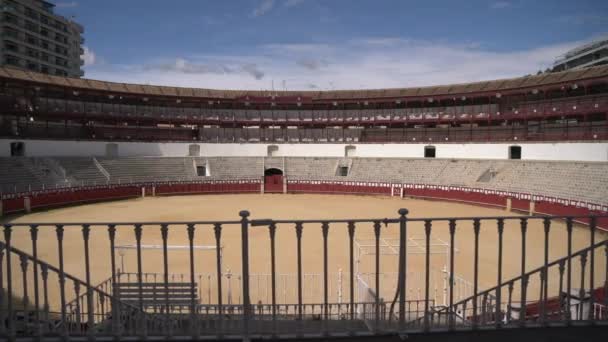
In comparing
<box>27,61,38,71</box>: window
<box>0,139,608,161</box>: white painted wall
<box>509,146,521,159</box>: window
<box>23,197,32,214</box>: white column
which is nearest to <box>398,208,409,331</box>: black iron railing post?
<box>23,197,32,214</box>: white column

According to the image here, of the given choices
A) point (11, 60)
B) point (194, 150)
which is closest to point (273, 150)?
point (194, 150)

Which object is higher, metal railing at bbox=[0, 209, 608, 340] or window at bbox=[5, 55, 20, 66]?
window at bbox=[5, 55, 20, 66]

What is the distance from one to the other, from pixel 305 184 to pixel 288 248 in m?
21.0

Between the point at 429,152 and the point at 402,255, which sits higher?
the point at 429,152

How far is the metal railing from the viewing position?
13.8ft

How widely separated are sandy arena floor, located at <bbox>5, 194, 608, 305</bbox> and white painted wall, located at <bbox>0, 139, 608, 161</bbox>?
9.59 metres

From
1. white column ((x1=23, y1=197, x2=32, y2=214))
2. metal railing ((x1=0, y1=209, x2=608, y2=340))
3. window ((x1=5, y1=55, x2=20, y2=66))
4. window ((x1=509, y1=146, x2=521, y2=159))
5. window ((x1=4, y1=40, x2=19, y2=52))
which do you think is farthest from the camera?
window ((x1=5, y1=55, x2=20, y2=66))

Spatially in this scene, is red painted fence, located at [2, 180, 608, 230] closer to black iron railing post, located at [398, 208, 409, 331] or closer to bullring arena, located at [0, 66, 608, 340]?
bullring arena, located at [0, 66, 608, 340]

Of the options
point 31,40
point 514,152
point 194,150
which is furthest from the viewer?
point 31,40

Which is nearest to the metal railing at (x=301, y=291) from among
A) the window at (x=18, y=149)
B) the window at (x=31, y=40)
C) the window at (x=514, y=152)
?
the window at (x=514, y=152)

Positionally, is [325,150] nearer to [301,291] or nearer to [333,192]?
[333,192]

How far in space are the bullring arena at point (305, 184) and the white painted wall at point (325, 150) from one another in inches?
5.4

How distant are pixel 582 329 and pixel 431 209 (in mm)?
21773

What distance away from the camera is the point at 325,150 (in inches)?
1656
